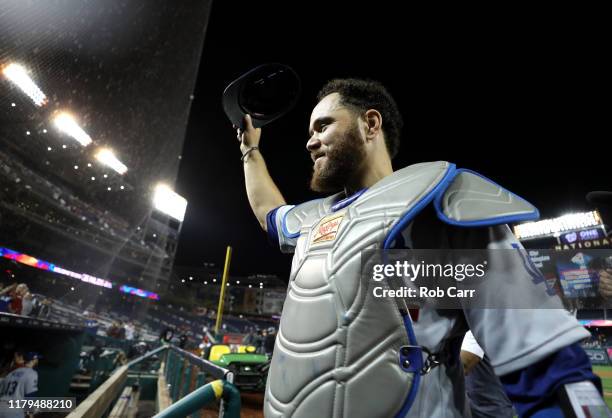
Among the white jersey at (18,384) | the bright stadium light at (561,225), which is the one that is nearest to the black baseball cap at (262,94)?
the white jersey at (18,384)

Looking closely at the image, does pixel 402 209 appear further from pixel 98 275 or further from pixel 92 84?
pixel 98 275

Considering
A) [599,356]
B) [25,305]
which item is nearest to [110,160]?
[25,305]

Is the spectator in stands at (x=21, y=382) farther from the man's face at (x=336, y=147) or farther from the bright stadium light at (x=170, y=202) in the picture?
the bright stadium light at (x=170, y=202)

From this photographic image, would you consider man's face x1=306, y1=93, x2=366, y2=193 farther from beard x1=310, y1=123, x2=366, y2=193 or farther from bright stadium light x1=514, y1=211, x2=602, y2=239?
bright stadium light x1=514, y1=211, x2=602, y2=239

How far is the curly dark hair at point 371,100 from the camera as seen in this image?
1354mm

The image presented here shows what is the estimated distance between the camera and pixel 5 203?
24.6m

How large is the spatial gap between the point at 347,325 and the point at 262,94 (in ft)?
4.81

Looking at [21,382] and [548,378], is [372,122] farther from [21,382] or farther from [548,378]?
[21,382]

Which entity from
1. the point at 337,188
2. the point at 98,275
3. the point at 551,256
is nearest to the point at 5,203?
the point at 98,275

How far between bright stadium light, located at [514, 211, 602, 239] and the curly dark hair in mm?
29898

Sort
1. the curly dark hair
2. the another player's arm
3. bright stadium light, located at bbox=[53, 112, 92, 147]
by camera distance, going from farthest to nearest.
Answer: bright stadium light, located at bbox=[53, 112, 92, 147]
the another player's arm
the curly dark hair

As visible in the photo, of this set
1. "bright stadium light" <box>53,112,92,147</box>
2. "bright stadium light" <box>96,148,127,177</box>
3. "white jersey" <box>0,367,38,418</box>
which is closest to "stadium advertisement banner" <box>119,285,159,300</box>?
"bright stadium light" <box>96,148,127,177</box>

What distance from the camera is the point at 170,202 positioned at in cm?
4181

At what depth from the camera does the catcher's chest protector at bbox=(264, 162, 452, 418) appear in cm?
75
